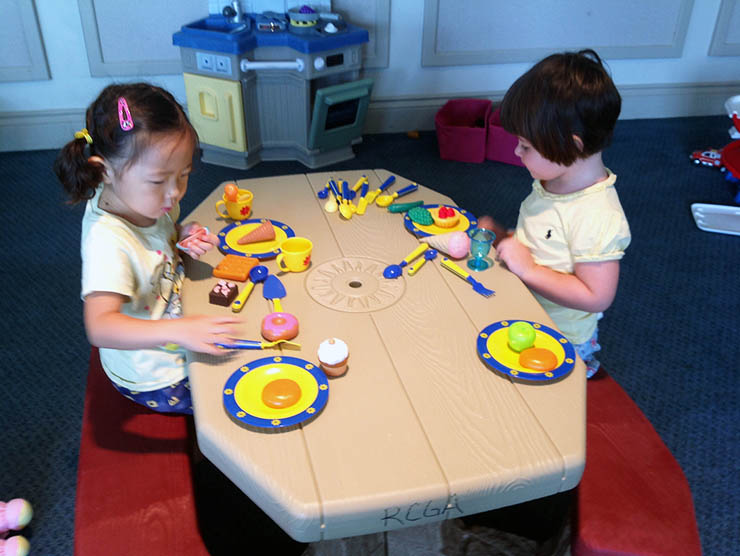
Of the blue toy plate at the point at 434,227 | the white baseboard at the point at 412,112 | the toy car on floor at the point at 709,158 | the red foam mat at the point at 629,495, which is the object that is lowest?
the toy car on floor at the point at 709,158

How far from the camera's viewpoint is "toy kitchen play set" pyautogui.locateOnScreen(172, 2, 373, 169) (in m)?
2.36

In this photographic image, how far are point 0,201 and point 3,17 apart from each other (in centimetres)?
71

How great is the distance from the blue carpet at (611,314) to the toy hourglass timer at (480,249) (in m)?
0.70

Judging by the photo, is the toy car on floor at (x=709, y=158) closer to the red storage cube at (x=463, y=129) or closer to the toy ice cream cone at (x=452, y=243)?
the red storage cube at (x=463, y=129)

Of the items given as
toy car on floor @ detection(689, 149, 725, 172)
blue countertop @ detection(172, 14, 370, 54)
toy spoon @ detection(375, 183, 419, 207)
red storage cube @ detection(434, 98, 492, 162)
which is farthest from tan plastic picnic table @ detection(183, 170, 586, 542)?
toy car on floor @ detection(689, 149, 725, 172)

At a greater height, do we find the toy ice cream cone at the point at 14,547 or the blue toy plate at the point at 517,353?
the blue toy plate at the point at 517,353

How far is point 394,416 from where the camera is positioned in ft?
2.53

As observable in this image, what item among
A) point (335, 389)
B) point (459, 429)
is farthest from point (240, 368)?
point (459, 429)

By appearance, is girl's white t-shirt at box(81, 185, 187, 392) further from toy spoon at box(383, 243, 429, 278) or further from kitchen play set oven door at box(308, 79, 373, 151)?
kitchen play set oven door at box(308, 79, 373, 151)

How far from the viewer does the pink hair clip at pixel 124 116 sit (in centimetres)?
88

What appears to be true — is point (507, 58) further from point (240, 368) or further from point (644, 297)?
point (240, 368)

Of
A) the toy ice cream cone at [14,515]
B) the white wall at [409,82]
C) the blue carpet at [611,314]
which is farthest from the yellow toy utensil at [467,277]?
the white wall at [409,82]

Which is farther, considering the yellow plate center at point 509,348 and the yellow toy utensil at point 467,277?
the yellow toy utensil at point 467,277

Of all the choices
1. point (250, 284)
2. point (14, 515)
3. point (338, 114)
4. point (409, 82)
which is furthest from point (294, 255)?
point (409, 82)
